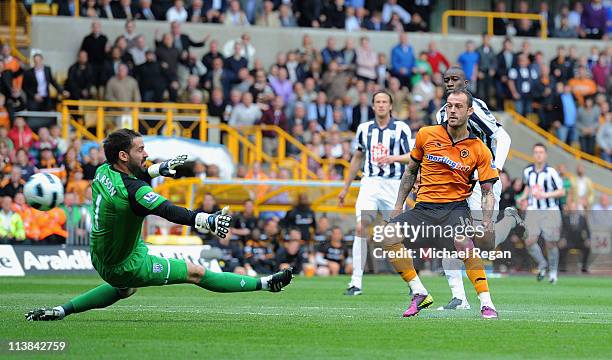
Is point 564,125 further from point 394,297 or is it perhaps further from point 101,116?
point 394,297

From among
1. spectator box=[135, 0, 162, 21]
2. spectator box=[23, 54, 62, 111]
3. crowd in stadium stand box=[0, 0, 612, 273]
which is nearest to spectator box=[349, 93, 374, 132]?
crowd in stadium stand box=[0, 0, 612, 273]

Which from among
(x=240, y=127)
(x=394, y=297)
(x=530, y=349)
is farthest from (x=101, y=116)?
(x=530, y=349)

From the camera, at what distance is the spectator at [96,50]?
27.2 meters

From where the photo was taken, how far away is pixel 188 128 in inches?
1096

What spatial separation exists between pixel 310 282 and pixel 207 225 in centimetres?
1034

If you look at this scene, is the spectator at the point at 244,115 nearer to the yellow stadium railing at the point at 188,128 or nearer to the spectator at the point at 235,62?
the yellow stadium railing at the point at 188,128

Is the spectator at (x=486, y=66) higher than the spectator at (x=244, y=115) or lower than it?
higher

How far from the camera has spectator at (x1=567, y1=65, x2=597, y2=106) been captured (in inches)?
1266

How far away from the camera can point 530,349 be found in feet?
30.2

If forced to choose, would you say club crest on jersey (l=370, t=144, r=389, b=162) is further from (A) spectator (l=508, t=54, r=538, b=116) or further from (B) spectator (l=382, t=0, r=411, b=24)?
(B) spectator (l=382, t=0, r=411, b=24)

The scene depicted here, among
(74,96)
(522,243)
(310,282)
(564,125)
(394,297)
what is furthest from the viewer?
(564,125)

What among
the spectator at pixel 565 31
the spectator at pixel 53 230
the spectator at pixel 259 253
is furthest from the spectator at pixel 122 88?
the spectator at pixel 565 31

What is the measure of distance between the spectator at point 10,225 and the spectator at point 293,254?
15.5 ft

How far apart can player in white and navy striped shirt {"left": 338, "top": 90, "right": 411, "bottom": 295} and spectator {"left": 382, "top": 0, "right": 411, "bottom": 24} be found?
16275mm
